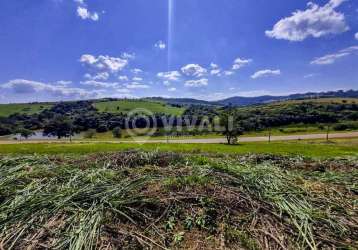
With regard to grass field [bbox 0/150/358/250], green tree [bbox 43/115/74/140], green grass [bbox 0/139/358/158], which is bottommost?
green tree [bbox 43/115/74/140]

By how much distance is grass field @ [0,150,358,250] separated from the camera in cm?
441

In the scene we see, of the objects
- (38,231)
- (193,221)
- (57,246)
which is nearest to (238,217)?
(193,221)

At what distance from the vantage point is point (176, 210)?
16.7 ft

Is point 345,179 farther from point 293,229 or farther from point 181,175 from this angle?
point 181,175

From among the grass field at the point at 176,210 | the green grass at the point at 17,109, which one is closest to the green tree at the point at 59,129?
the green grass at the point at 17,109

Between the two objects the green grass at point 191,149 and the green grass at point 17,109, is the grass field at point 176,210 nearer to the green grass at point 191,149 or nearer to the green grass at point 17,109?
the green grass at point 191,149

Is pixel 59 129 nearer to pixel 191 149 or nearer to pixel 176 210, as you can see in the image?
pixel 191 149

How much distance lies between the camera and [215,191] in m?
5.68

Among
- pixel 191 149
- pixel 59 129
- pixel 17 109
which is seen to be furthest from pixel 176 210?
pixel 17 109

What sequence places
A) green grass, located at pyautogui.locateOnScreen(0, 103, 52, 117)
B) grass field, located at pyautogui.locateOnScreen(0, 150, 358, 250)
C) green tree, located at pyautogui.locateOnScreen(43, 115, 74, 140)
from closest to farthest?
grass field, located at pyautogui.locateOnScreen(0, 150, 358, 250) → green tree, located at pyautogui.locateOnScreen(43, 115, 74, 140) → green grass, located at pyautogui.locateOnScreen(0, 103, 52, 117)

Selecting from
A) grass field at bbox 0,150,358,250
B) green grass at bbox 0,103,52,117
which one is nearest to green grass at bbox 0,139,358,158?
grass field at bbox 0,150,358,250

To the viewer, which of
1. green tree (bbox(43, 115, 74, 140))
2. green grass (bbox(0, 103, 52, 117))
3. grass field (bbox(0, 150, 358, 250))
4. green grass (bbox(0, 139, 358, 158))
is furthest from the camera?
green grass (bbox(0, 103, 52, 117))

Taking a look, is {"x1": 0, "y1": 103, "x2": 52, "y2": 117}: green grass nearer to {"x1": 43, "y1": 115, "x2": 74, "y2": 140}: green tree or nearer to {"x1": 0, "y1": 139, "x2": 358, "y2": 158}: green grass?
{"x1": 43, "y1": 115, "x2": 74, "y2": 140}: green tree

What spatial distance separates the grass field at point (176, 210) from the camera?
14.5 ft
